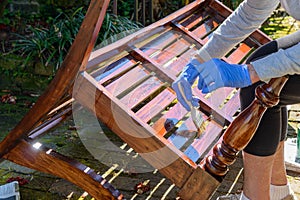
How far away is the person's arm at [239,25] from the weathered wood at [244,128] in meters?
0.39

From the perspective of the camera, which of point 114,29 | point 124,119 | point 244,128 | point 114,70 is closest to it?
point 244,128

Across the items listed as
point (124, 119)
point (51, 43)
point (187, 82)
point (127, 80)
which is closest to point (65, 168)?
point (124, 119)

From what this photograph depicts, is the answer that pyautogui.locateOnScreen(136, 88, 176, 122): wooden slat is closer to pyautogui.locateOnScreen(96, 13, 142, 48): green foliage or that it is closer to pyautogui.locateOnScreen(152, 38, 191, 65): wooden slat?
pyautogui.locateOnScreen(152, 38, 191, 65): wooden slat

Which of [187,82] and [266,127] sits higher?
[187,82]

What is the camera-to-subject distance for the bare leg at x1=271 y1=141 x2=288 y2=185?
103 inches

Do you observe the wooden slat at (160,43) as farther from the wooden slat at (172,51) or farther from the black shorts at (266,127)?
the black shorts at (266,127)

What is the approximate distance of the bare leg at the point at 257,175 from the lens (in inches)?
91.5

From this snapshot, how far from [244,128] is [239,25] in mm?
532

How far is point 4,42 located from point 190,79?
3.53 meters

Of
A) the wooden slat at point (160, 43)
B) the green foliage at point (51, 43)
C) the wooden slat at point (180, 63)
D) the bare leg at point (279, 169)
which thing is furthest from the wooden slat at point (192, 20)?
the green foliage at point (51, 43)

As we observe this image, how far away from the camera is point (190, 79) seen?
2.23 metres

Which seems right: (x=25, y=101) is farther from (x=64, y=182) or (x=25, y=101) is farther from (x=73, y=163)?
(x=73, y=163)

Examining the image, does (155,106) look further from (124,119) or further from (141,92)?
(124,119)

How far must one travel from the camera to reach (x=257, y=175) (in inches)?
91.8
